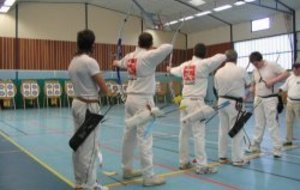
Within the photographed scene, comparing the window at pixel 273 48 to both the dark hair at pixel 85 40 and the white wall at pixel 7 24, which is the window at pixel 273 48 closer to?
the white wall at pixel 7 24

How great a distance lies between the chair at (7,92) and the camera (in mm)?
18922

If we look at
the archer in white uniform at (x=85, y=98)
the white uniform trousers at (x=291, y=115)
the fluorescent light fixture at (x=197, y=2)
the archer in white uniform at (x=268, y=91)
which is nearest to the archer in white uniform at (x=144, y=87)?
the archer in white uniform at (x=85, y=98)

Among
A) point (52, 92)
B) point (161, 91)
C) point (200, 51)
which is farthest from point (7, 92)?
point (200, 51)

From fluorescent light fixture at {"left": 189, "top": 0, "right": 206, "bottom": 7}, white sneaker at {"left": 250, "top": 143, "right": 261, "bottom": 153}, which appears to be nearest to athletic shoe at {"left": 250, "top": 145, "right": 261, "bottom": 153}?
white sneaker at {"left": 250, "top": 143, "right": 261, "bottom": 153}

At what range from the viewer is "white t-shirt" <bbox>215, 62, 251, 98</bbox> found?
17.9ft

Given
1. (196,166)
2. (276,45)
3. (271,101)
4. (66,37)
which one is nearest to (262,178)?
(196,166)

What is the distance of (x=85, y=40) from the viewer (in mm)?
3973

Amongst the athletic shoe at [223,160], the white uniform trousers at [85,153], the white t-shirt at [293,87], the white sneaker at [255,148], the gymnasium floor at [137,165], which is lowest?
the gymnasium floor at [137,165]

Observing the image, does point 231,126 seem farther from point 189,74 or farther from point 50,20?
point 50,20

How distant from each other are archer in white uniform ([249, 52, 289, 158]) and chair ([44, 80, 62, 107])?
1575 centimetres

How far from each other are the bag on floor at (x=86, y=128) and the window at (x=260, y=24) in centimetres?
1987

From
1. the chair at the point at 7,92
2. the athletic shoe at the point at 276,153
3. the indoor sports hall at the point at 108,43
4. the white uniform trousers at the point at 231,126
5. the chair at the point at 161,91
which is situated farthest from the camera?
the chair at the point at 161,91

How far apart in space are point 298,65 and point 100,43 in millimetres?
17581

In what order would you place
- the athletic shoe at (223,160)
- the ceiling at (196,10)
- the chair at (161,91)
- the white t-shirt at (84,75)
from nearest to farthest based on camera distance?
1. the white t-shirt at (84,75)
2. the athletic shoe at (223,160)
3. the ceiling at (196,10)
4. the chair at (161,91)
